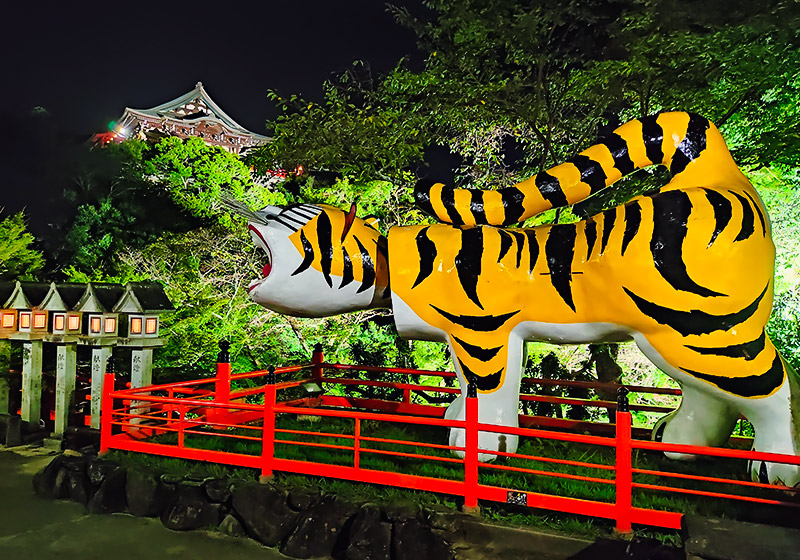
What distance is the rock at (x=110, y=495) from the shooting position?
15.6 ft

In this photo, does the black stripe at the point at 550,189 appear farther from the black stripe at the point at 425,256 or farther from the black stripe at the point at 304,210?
the black stripe at the point at 304,210

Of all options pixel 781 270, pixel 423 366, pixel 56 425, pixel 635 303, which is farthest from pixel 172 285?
pixel 781 270

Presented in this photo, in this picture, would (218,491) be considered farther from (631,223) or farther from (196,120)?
(196,120)

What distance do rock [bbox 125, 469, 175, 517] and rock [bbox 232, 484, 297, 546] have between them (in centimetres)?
69

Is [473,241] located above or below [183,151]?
below

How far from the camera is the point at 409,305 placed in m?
4.61

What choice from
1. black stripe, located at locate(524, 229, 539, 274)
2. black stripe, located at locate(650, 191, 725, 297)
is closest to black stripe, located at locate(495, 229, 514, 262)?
black stripe, located at locate(524, 229, 539, 274)

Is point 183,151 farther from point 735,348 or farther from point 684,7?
point 735,348

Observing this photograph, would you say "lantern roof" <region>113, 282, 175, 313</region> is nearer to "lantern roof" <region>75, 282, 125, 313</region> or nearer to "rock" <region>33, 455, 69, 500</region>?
"lantern roof" <region>75, 282, 125, 313</region>

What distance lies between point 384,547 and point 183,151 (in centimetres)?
1266

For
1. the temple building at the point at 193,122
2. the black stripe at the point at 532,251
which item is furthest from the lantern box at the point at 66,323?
the temple building at the point at 193,122

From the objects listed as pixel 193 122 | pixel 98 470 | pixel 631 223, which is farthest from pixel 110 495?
pixel 193 122

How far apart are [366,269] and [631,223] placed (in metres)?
2.03

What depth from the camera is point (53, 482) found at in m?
5.14
